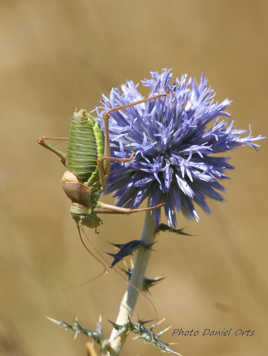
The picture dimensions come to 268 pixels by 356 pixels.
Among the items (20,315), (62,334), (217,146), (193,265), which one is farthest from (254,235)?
(217,146)

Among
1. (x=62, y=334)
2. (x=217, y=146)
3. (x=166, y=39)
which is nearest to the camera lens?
(x=217, y=146)

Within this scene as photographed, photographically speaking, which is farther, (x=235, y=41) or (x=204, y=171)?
(x=235, y=41)

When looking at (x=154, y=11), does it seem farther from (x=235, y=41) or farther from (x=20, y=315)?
(x=20, y=315)

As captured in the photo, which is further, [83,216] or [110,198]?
[110,198]

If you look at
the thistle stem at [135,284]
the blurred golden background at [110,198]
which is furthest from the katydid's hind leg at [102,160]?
the blurred golden background at [110,198]

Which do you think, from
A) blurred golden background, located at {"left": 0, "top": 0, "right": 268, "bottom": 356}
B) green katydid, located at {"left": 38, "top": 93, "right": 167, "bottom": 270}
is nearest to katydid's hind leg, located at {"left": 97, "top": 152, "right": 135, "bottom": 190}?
green katydid, located at {"left": 38, "top": 93, "right": 167, "bottom": 270}

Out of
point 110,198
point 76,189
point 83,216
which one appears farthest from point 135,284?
point 110,198

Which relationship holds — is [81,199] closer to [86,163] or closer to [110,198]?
[86,163]
